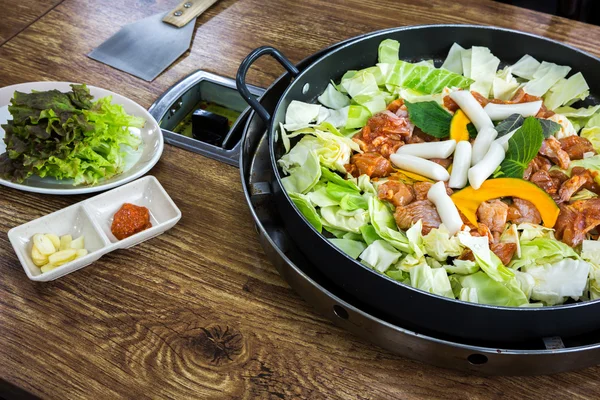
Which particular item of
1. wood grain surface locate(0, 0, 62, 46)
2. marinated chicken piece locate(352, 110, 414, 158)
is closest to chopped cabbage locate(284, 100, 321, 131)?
marinated chicken piece locate(352, 110, 414, 158)

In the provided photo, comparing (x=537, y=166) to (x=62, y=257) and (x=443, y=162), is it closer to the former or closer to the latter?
(x=443, y=162)

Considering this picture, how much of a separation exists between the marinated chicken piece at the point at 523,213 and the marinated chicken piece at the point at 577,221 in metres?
0.06

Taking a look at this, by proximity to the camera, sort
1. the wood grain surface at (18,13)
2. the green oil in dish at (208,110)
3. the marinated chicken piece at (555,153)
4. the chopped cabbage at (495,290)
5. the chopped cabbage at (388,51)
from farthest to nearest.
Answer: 1. the wood grain surface at (18,13)
2. the green oil in dish at (208,110)
3. the chopped cabbage at (388,51)
4. the marinated chicken piece at (555,153)
5. the chopped cabbage at (495,290)

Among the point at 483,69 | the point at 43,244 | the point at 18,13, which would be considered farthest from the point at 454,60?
the point at 18,13

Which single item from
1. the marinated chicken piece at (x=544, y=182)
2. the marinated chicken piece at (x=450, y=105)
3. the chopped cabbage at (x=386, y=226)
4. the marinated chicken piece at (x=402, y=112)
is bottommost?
the chopped cabbage at (x=386, y=226)

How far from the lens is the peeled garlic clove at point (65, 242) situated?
169 centimetres

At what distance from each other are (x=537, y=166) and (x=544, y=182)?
6 cm

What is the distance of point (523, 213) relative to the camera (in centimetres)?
160

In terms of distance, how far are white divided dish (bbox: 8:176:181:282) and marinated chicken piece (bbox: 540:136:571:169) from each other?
107 cm

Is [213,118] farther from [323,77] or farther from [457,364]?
[457,364]

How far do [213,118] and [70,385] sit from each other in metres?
0.99

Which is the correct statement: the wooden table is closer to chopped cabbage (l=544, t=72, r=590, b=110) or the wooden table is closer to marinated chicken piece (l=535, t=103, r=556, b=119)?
marinated chicken piece (l=535, t=103, r=556, b=119)

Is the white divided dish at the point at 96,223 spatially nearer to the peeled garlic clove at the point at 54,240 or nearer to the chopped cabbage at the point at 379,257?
the peeled garlic clove at the point at 54,240

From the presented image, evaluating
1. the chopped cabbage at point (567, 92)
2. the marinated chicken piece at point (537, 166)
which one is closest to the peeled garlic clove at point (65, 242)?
the marinated chicken piece at point (537, 166)
